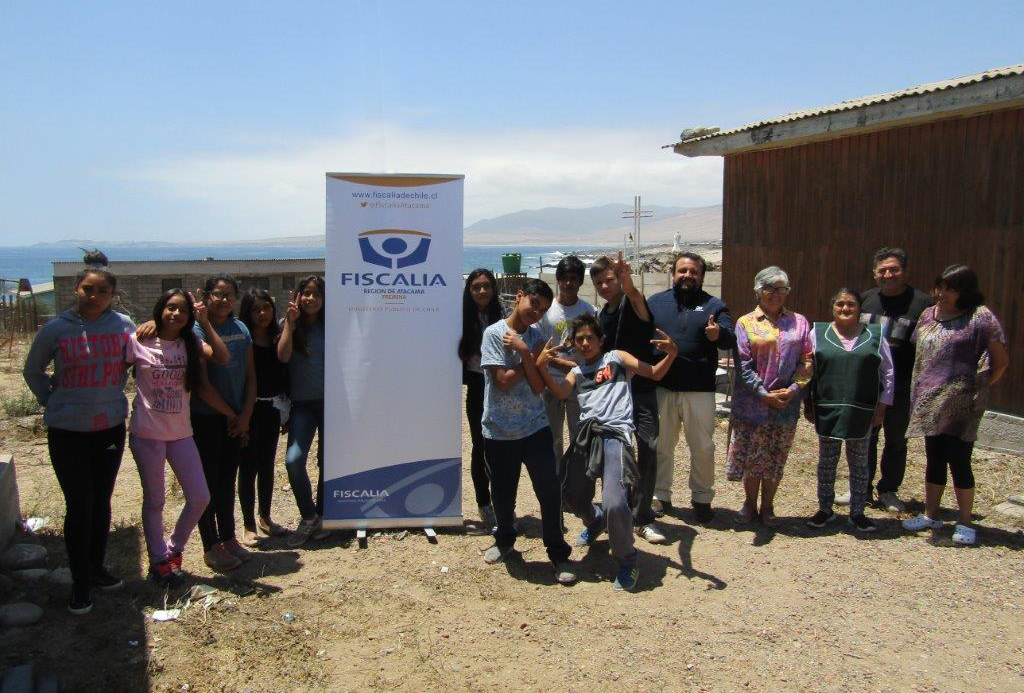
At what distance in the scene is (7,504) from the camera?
4980mm

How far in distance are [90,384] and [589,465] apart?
2.75 meters

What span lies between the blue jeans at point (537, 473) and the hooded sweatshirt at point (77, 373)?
2.07 m

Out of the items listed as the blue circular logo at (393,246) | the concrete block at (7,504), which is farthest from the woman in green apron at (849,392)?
the concrete block at (7,504)

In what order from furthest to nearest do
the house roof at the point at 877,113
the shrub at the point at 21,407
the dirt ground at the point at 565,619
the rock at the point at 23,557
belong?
the shrub at the point at 21,407 < the house roof at the point at 877,113 < the rock at the point at 23,557 < the dirt ground at the point at 565,619

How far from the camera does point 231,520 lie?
4832 millimetres

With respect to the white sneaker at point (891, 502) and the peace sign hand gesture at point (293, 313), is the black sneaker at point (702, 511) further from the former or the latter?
the peace sign hand gesture at point (293, 313)

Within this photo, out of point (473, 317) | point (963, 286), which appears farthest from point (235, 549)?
point (963, 286)

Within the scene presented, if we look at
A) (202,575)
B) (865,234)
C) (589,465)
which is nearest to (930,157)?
(865,234)

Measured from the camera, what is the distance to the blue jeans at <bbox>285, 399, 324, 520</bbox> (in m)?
5.03

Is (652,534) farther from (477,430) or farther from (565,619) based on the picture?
(477,430)

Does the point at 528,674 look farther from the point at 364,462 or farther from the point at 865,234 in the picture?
the point at 865,234

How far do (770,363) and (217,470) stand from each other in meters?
3.57

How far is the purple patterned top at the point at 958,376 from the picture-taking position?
495 cm

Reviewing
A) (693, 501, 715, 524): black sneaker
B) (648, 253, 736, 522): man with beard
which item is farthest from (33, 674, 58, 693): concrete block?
(693, 501, 715, 524): black sneaker
